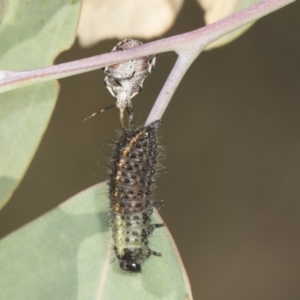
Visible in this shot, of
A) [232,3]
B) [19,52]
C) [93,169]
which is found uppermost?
[93,169]

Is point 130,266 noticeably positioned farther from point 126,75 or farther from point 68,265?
point 126,75

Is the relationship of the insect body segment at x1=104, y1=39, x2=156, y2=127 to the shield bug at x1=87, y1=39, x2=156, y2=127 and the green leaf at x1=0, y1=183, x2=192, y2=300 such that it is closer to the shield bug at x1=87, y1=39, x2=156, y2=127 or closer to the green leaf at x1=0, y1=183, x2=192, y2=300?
the shield bug at x1=87, y1=39, x2=156, y2=127

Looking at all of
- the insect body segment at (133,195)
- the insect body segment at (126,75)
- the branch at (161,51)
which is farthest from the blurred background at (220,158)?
the branch at (161,51)

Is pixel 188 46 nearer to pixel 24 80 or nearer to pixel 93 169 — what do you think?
pixel 24 80

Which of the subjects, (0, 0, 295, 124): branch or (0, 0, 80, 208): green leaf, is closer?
(0, 0, 295, 124): branch

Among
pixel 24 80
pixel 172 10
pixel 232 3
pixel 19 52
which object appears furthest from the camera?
pixel 172 10

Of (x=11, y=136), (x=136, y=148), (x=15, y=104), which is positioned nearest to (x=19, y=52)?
(x=15, y=104)

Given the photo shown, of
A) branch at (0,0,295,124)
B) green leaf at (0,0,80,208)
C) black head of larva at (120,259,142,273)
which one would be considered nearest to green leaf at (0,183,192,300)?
black head of larva at (120,259,142,273)
